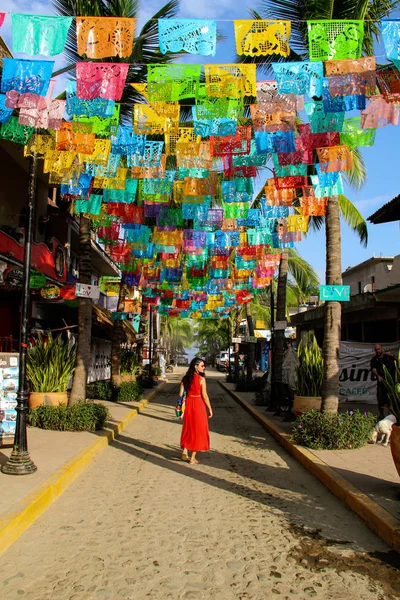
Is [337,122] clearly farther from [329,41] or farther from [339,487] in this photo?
[339,487]

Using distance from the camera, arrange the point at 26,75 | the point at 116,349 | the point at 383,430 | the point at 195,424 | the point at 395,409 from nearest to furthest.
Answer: the point at 395,409, the point at 26,75, the point at 195,424, the point at 383,430, the point at 116,349

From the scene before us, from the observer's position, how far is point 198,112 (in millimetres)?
7859

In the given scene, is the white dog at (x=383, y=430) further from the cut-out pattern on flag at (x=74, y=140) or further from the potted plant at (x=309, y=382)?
the cut-out pattern on flag at (x=74, y=140)

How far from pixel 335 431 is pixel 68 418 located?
17.8 ft

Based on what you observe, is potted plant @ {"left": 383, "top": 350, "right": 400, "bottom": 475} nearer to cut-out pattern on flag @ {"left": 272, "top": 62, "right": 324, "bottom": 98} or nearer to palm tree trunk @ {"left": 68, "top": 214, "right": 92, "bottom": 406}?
cut-out pattern on flag @ {"left": 272, "top": 62, "right": 324, "bottom": 98}

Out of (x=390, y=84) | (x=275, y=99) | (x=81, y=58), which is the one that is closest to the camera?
(x=390, y=84)

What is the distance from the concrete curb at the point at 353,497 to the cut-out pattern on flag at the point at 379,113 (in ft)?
16.3

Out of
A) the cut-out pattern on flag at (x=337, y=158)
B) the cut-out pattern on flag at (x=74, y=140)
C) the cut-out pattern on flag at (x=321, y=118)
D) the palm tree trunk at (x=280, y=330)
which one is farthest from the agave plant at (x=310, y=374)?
the cut-out pattern on flag at (x=74, y=140)

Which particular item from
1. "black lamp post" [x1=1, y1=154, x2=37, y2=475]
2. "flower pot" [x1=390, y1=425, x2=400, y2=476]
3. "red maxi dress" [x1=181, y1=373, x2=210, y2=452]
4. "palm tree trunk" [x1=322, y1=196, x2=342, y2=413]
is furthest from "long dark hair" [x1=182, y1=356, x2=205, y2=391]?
"flower pot" [x1=390, y1=425, x2=400, y2=476]

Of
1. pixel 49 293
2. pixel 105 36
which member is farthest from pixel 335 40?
pixel 49 293

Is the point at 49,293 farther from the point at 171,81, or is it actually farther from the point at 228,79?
the point at 228,79

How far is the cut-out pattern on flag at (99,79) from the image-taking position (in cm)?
723

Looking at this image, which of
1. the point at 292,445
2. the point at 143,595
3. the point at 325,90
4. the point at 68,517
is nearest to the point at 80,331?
the point at 292,445

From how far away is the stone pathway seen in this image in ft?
13.1
